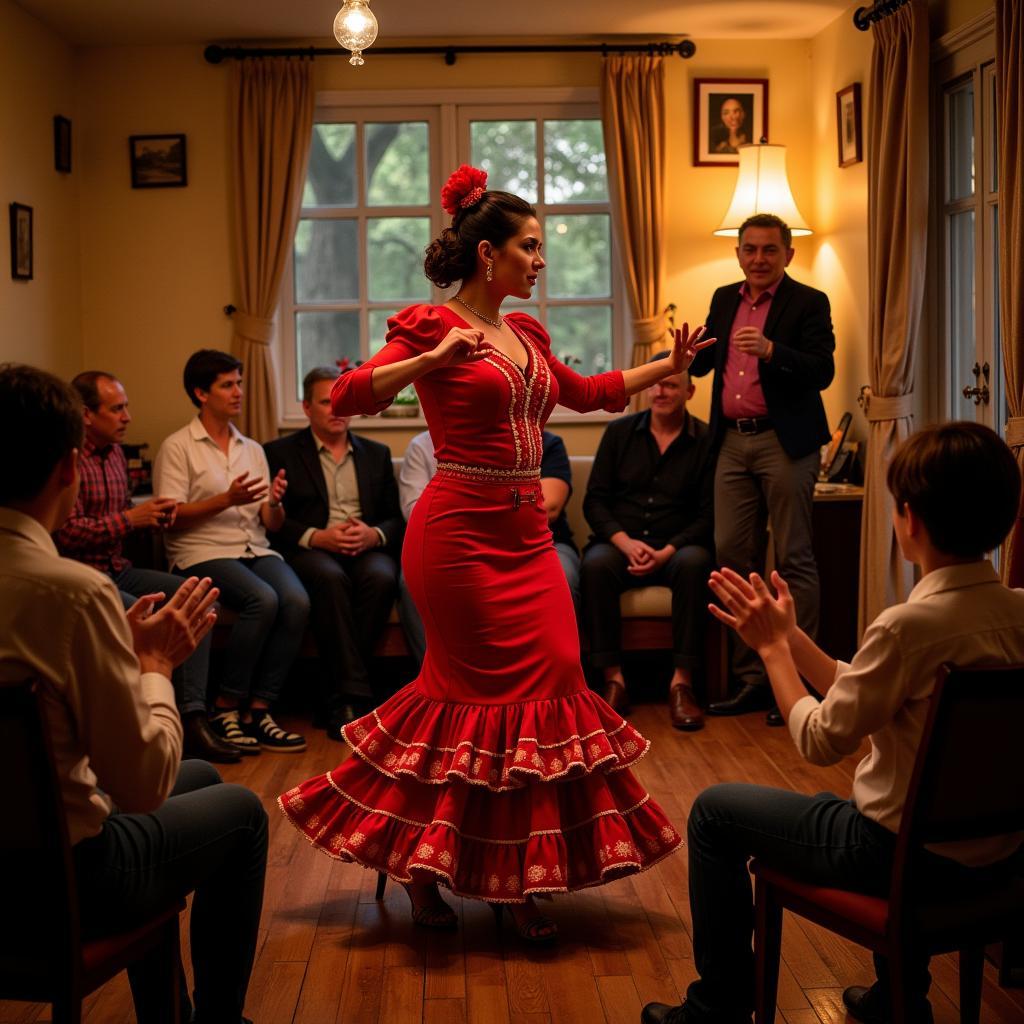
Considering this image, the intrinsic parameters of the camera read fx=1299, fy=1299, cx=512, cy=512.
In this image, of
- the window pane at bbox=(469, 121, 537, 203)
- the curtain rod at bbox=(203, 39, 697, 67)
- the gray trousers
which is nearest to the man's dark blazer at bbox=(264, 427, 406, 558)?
the gray trousers

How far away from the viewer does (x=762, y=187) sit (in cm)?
582

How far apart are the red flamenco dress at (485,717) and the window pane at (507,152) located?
145 inches

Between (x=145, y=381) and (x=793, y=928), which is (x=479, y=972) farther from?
(x=145, y=381)

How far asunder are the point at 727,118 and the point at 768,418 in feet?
7.00

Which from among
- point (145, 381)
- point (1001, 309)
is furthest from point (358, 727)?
point (145, 381)

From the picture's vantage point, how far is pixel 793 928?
288 cm

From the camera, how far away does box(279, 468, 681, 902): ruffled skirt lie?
2.77 m

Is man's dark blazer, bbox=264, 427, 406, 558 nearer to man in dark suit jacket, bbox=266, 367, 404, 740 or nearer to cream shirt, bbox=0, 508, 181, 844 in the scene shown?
man in dark suit jacket, bbox=266, 367, 404, 740

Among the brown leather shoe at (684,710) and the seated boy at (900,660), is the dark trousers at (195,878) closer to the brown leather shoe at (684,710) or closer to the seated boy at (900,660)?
the seated boy at (900,660)

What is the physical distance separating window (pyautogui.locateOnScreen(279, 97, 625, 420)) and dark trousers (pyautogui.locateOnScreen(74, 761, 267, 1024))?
4.44 metres

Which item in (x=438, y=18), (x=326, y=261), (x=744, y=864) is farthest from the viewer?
(x=326, y=261)

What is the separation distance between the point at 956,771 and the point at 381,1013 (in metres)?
1.30

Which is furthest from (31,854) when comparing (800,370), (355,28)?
(800,370)

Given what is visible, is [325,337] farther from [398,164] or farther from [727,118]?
[727,118]
